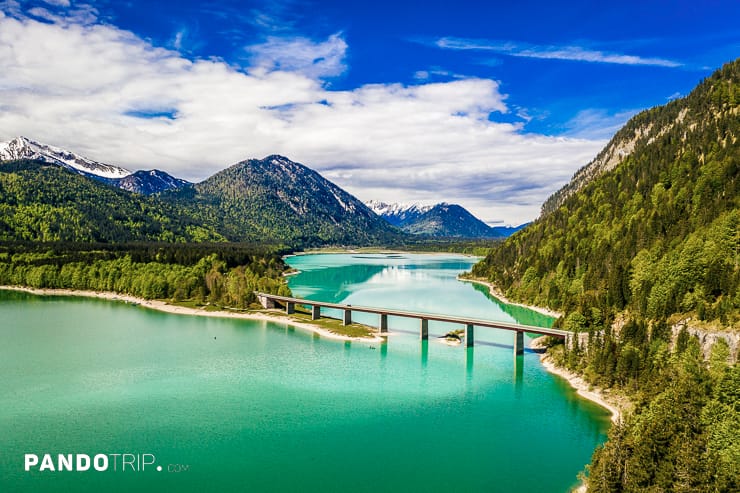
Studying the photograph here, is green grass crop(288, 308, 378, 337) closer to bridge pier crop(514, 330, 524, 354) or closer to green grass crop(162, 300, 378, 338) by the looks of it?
green grass crop(162, 300, 378, 338)

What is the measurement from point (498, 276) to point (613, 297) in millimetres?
82706

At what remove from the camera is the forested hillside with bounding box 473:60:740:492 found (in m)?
37.4

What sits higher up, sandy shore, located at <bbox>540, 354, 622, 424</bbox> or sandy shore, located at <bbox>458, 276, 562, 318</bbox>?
sandy shore, located at <bbox>458, 276, 562, 318</bbox>

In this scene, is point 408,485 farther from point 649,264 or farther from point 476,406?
point 649,264

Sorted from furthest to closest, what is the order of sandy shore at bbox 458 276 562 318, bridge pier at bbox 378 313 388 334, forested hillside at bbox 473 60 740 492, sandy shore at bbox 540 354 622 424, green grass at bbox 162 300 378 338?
sandy shore at bbox 458 276 562 318 < bridge pier at bbox 378 313 388 334 < green grass at bbox 162 300 378 338 < sandy shore at bbox 540 354 622 424 < forested hillside at bbox 473 60 740 492

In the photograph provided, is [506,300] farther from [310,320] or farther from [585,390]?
[585,390]

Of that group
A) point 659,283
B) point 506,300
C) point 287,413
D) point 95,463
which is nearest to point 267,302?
point 506,300

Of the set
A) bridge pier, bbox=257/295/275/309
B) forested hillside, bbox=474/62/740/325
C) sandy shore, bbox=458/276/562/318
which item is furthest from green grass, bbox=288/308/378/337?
sandy shore, bbox=458/276/562/318

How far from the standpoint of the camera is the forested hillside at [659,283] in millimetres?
37438

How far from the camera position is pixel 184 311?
12294cm

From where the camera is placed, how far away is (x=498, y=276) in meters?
169

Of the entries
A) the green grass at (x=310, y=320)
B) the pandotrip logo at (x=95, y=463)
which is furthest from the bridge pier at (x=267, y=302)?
the pandotrip logo at (x=95, y=463)

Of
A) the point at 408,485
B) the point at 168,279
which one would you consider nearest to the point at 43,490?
the point at 408,485

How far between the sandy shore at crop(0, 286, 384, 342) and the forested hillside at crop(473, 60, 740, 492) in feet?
135
